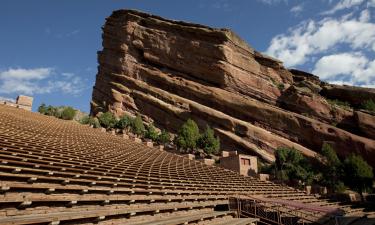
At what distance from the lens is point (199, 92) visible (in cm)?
4950

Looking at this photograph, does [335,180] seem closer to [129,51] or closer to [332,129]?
[332,129]

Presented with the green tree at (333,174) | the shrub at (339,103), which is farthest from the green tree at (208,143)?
the shrub at (339,103)

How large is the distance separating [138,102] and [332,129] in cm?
2828

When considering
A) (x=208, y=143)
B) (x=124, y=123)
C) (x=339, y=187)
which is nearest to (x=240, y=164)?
(x=208, y=143)

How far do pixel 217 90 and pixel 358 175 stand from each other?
2359cm

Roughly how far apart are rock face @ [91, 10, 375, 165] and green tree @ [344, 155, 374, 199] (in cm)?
888

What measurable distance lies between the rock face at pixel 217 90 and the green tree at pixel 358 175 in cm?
888

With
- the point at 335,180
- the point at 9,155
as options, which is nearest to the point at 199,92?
the point at 335,180

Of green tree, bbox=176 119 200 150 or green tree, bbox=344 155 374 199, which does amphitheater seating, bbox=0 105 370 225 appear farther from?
green tree, bbox=176 119 200 150

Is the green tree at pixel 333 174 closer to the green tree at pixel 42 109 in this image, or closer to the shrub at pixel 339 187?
the shrub at pixel 339 187

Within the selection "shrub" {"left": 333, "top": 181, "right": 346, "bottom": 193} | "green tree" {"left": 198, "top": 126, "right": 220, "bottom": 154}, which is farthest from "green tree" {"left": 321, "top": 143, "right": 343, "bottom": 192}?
"green tree" {"left": 198, "top": 126, "right": 220, "bottom": 154}

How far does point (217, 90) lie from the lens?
49.2m

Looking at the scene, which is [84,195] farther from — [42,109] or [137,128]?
[42,109]

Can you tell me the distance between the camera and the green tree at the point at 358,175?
31.2m
